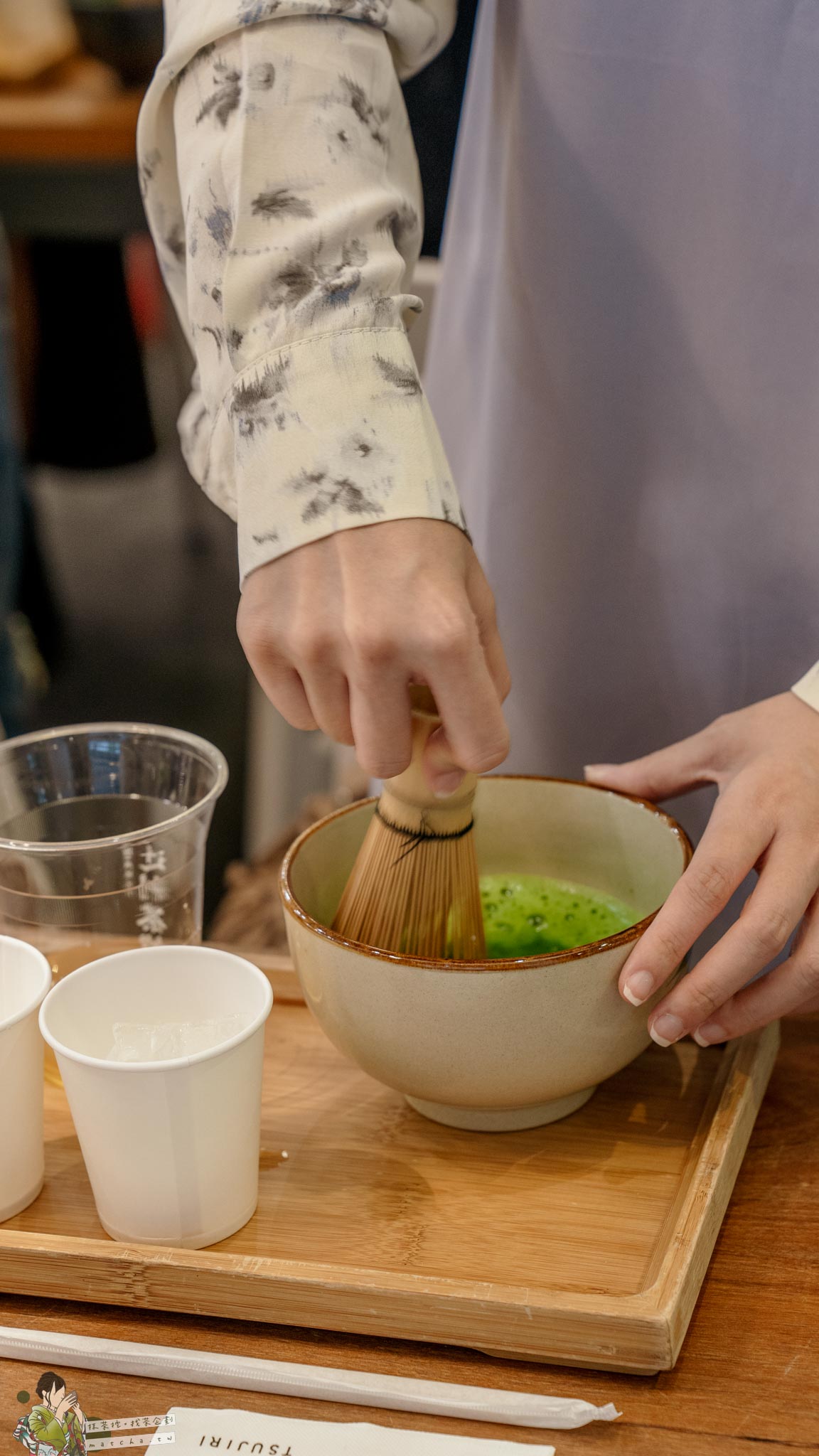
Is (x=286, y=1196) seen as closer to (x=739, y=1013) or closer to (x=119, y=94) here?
(x=739, y=1013)

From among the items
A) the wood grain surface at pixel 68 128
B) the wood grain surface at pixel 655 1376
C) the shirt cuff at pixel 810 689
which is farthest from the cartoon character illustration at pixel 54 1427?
the wood grain surface at pixel 68 128

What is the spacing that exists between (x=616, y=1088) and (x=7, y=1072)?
0.34 metres

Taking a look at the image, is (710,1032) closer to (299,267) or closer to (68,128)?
(299,267)

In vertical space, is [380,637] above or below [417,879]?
above

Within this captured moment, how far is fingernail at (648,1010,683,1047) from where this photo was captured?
2.20 ft

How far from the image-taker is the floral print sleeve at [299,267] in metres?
0.61

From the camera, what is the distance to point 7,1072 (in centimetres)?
64

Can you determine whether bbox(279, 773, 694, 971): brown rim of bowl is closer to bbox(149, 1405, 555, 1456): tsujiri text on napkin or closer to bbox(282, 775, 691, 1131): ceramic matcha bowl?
bbox(282, 775, 691, 1131): ceramic matcha bowl

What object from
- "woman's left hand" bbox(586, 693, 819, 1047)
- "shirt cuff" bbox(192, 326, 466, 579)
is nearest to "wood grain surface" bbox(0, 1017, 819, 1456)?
"woman's left hand" bbox(586, 693, 819, 1047)

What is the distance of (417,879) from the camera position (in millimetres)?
710

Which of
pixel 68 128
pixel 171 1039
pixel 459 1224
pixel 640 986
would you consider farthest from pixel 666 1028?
pixel 68 128

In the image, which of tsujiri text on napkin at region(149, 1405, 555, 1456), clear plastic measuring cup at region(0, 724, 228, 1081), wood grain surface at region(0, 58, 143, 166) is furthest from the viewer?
wood grain surface at region(0, 58, 143, 166)

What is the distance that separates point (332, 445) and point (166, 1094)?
1.00ft

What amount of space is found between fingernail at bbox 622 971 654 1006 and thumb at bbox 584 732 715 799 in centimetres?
16
